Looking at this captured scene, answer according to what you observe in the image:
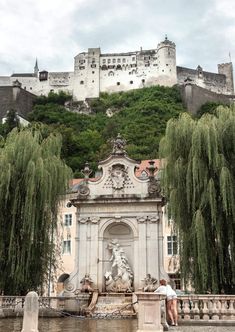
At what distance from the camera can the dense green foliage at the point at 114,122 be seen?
70.4 m

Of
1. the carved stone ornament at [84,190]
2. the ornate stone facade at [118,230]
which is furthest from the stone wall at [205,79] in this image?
the carved stone ornament at [84,190]

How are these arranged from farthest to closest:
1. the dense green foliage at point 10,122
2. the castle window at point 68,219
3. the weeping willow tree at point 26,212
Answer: the dense green foliage at point 10,122 < the castle window at point 68,219 < the weeping willow tree at point 26,212

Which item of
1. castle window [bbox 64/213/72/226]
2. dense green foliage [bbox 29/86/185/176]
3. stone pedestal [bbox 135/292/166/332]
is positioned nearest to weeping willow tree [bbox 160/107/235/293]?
stone pedestal [bbox 135/292/166/332]

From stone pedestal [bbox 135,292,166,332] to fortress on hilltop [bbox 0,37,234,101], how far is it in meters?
93.5

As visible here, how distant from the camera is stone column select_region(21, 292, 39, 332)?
1023cm

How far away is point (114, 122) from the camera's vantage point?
3386 inches

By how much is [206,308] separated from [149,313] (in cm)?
382

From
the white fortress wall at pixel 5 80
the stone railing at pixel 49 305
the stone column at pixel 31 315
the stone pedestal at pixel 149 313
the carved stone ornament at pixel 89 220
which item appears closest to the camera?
the stone column at pixel 31 315

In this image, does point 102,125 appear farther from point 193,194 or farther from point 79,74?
point 193,194

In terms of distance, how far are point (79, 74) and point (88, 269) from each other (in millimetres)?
89198

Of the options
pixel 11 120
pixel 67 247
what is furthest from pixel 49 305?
pixel 11 120

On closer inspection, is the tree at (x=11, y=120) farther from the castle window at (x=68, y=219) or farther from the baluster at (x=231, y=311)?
the baluster at (x=231, y=311)

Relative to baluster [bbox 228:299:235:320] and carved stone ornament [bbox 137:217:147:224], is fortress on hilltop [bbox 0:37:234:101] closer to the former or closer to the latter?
→ carved stone ornament [bbox 137:217:147:224]

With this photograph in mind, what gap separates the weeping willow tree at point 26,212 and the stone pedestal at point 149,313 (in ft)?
26.6
